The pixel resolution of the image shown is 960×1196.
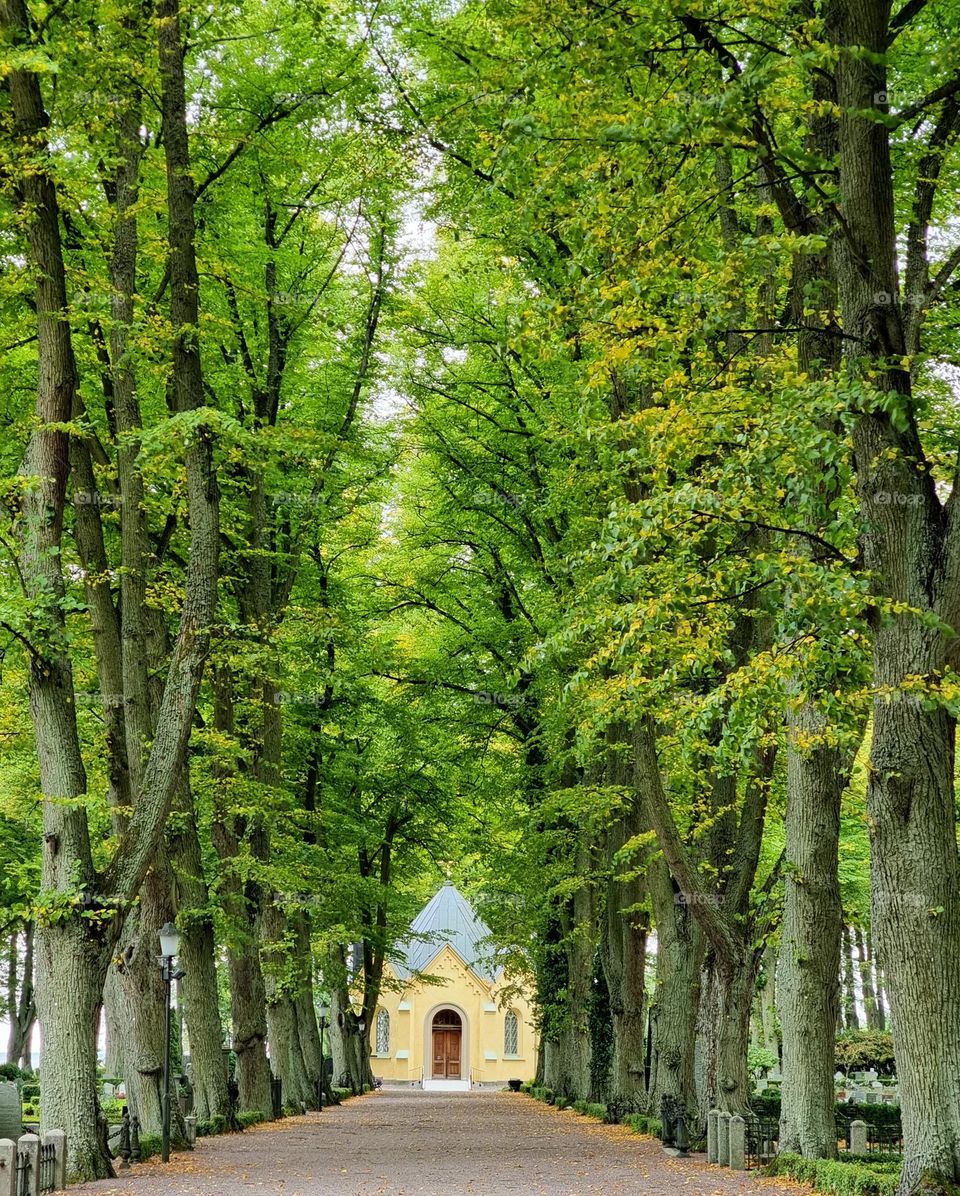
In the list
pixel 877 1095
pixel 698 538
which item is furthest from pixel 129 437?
pixel 877 1095

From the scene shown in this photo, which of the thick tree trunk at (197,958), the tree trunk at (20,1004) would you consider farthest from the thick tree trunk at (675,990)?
the tree trunk at (20,1004)

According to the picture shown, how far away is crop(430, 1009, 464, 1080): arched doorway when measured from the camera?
209ft

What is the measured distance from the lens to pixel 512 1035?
214 ft

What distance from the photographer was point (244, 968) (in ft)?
72.0

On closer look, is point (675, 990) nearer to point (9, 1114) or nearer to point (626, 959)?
point (626, 959)

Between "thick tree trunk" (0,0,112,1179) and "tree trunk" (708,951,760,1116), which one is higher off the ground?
"thick tree trunk" (0,0,112,1179)

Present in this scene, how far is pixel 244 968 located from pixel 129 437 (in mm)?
11614

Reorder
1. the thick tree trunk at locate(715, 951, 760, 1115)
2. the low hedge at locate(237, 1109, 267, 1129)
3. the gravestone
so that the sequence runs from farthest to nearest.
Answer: the low hedge at locate(237, 1109, 267, 1129)
the thick tree trunk at locate(715, 951, 760, 1115)
the gravestone

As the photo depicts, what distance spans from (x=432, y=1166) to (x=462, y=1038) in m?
49.9

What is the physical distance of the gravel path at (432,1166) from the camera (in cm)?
1269

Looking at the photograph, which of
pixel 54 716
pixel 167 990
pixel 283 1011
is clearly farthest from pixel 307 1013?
pixel 54 716

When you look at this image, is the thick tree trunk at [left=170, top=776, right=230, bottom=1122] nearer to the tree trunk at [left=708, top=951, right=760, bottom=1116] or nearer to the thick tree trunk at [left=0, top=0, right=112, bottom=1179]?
the thick tree trunk at [left=0, top=0, right=112, bottom=1179]

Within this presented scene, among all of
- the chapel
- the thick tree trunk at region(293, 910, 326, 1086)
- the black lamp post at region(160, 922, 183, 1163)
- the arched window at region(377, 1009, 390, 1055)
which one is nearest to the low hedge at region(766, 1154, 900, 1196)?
the black lamp post at region(160, 922, 183, 1163)

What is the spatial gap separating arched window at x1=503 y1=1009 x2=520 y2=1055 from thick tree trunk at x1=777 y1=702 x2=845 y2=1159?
54.1 m
